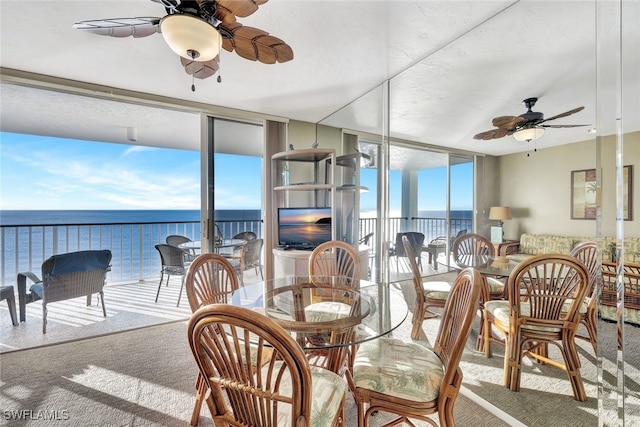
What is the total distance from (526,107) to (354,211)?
7.68 ft

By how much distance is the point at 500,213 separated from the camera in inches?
69.6

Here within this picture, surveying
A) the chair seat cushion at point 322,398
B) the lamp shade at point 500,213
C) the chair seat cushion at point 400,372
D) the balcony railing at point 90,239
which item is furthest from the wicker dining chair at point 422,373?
the balcony railing at point 90,239

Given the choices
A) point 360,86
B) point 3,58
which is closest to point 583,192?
point 360,86

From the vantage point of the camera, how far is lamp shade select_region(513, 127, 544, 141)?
5.02 ft

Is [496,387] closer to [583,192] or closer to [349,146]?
[583,192]

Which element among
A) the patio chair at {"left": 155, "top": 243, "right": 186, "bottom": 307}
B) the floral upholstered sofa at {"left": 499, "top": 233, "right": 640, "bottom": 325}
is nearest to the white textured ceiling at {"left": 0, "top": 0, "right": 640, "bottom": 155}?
the floral upholstered sofa at {"left": 499, "top": 233, "right": 640, "bottom": 325}

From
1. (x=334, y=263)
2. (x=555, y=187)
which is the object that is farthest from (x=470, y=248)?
(x=334, y=263)

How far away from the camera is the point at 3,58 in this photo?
7.28ft

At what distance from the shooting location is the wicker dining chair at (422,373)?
114 centimetres

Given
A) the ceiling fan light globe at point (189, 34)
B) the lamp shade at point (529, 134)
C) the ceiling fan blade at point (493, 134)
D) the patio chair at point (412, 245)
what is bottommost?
the patio chair at point (412, 245)

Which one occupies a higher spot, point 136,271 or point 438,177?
point 438,177

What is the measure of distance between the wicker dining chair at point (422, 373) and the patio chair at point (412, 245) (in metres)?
1.09

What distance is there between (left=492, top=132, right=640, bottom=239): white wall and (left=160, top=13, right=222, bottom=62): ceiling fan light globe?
183 cm

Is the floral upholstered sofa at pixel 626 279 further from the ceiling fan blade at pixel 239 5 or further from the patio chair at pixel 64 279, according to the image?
the patio chair at pixel 64 279
